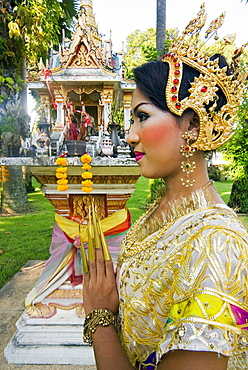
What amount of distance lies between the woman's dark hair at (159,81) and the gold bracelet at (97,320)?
0.78 m

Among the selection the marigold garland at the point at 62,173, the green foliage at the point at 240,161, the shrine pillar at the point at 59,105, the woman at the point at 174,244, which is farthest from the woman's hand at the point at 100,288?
the green foliage at the point at 240,161

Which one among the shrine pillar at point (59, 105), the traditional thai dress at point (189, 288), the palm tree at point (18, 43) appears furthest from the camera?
the palm tree at point (18, 43)

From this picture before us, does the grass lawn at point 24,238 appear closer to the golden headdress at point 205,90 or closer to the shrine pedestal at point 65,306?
the shrine pedestal at point 65,306

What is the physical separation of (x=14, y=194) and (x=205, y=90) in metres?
8.39

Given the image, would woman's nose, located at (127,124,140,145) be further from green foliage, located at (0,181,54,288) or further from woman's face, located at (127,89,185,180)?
green foliage, located at (0,181,54,288)

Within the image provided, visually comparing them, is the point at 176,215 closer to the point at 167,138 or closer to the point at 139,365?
the point at 167,138

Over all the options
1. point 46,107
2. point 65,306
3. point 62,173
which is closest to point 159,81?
point 62,173

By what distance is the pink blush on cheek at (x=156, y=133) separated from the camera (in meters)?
0.95

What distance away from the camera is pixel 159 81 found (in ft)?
3.18

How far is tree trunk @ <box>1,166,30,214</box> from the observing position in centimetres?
821

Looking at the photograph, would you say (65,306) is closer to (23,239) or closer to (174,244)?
(174,244)

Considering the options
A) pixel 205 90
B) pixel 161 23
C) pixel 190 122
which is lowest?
pixel 190 122

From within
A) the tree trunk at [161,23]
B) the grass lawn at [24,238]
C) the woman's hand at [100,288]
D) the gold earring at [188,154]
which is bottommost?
the grass lawn at [24,238]

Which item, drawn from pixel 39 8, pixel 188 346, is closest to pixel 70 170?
pixel 188 346
